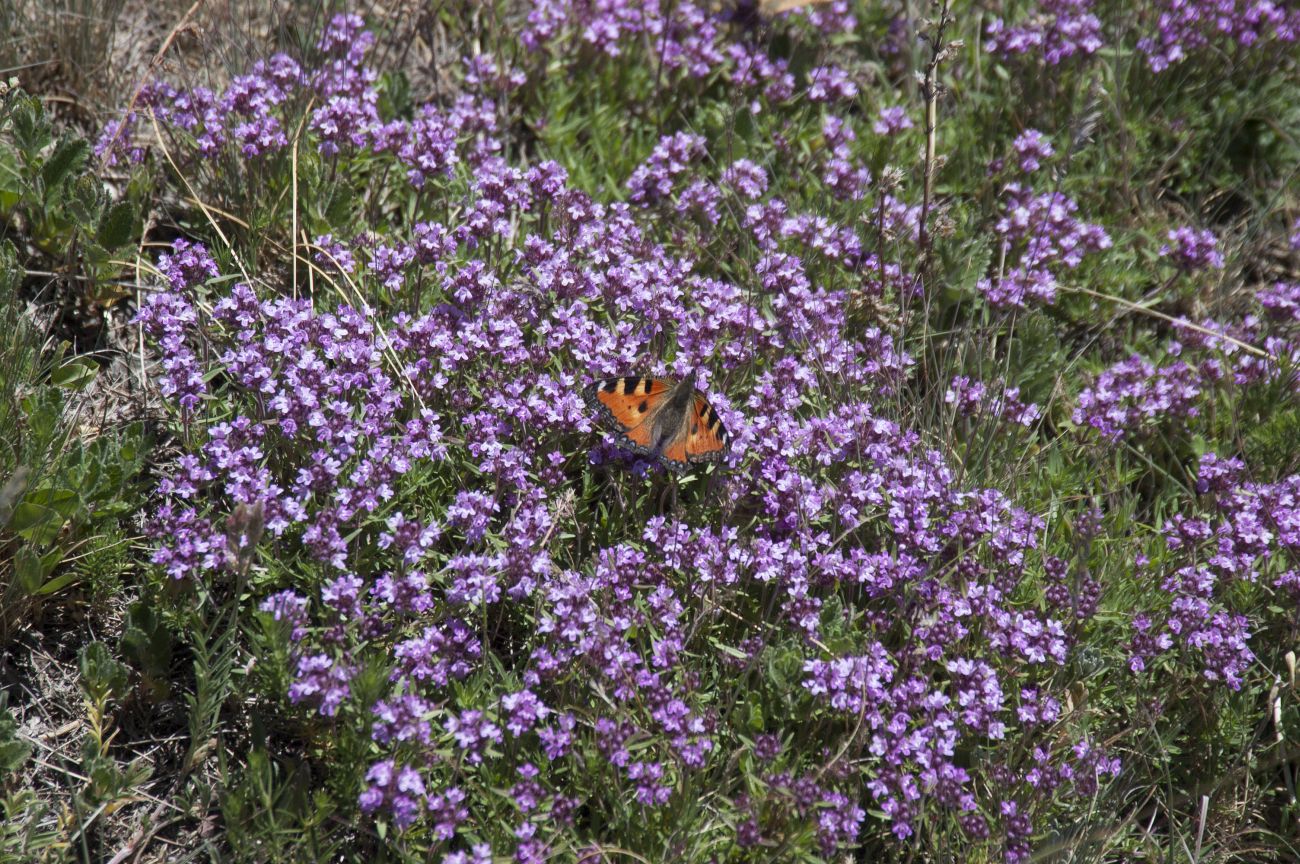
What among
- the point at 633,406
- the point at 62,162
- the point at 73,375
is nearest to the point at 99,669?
the point at 73,375

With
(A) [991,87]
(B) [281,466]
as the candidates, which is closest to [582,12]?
(A) [991,87]

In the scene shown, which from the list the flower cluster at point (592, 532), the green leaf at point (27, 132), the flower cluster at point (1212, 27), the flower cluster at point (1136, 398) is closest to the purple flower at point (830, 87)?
the flower cluster at point (592, 532)

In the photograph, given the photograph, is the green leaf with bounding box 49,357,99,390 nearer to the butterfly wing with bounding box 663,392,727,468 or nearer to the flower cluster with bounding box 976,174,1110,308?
the butterfly wing with bounding box 663,392,727,468

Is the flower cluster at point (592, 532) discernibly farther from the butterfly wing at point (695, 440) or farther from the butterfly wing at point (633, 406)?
the butterfly wing at point (695, 440)

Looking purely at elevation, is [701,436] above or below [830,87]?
below

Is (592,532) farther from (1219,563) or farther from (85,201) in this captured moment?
(85,201)

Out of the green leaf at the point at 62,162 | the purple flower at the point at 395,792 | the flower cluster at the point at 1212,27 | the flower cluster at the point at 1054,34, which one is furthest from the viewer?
A: the flower cluster at the point at 1212,27

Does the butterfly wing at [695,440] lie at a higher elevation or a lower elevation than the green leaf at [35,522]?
higher
